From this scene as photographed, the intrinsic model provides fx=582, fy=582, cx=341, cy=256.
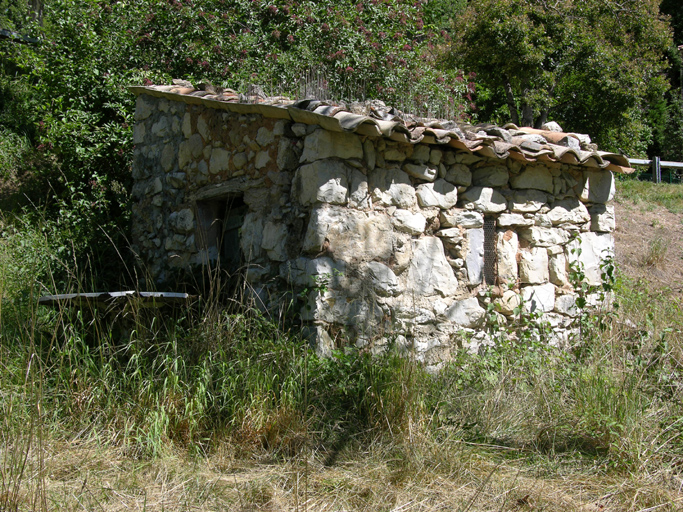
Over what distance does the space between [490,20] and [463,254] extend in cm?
861

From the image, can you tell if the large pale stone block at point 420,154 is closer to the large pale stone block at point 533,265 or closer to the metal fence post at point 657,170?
the large pale stone block at point 533,265

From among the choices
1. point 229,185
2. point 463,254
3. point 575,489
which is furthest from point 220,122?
point 575,489

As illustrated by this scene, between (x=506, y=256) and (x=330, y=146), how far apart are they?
2.06 meters

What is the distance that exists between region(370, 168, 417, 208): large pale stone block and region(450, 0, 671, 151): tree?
8.37 m

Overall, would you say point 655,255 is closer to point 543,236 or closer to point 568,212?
point 568,212

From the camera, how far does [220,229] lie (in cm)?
585

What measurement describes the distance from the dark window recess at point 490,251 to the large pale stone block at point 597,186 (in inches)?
47.2

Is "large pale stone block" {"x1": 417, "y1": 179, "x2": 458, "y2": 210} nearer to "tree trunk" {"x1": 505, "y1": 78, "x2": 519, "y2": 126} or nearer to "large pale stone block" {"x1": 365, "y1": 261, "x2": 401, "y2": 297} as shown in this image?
"large pale stone block" {"x1": 365, "y1": 261, "x2": 401, "y2": 297}

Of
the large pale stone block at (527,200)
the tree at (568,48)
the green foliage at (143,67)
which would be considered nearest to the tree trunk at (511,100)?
the tree at (568,48)

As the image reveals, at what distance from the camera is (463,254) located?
517cm

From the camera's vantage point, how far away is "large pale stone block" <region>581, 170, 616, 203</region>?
5.91 meters

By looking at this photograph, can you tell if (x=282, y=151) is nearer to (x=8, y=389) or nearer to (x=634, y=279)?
(x=8, y=389)

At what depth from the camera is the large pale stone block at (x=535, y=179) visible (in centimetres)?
548

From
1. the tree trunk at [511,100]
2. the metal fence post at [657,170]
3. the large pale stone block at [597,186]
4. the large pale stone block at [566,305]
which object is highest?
the tree trunk at [511,100]
